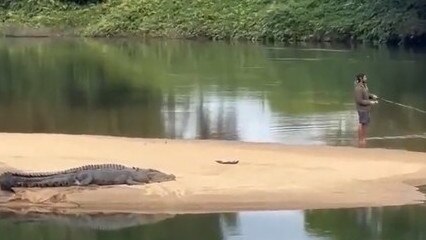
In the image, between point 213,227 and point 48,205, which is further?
point 48,205

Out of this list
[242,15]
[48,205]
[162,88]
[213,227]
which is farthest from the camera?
[242,15]

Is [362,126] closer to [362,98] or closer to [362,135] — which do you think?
[362,135]

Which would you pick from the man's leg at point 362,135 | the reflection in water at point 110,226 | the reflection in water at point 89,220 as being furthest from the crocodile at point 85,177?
the man's leg at point 362,135

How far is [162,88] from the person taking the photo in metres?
32.3

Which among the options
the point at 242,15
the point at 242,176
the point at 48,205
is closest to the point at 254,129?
the point at 242,176

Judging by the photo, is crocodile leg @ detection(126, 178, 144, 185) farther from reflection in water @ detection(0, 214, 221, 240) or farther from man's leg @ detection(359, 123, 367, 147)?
man's leg @ detection(359, 123, 367, 147)

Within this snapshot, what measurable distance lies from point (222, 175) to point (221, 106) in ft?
35.5

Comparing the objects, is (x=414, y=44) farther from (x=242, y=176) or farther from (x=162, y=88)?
(x=242, y=176)

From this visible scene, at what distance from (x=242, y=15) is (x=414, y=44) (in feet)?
39.2

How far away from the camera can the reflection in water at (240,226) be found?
13.0m

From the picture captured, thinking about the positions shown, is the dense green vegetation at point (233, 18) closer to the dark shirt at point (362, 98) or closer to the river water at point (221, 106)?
the river water at point (221, 106)

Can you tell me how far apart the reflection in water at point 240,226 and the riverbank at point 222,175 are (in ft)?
1.21

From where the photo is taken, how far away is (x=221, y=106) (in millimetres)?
26922

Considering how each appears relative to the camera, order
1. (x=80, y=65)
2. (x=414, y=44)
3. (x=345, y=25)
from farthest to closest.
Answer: (x=345, y=25), (x=414, y=44), (x=80, y=65)
